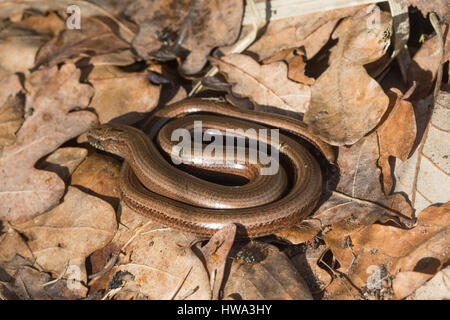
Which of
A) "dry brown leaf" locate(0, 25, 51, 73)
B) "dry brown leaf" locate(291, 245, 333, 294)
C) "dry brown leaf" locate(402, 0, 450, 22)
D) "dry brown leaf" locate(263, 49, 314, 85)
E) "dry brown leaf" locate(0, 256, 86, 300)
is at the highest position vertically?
"dry brown leaf" locate(402, 0, 450, 22)

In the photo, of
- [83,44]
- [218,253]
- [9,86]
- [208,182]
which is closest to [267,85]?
[208,182]

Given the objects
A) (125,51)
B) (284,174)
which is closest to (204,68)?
(125,51)

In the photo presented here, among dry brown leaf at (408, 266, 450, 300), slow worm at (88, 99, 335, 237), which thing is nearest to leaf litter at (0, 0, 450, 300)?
dry brown leaf at (408, 266, 450, 300)

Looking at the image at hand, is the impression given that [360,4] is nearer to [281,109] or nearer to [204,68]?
[281,109]

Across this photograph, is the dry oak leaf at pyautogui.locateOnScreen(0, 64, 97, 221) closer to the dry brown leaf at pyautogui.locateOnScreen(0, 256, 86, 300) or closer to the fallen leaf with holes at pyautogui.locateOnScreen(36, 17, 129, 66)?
the fallen leaf with holes at pyautogui.locateOnScreen(36, 17, 129, 66)

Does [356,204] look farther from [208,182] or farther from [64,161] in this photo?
[64,161]

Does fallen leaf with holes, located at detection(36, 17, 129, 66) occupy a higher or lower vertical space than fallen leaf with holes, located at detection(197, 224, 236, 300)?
higher

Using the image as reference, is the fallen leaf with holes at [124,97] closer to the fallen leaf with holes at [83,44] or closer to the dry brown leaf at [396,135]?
the fallen leaf with holes at [83,44]
